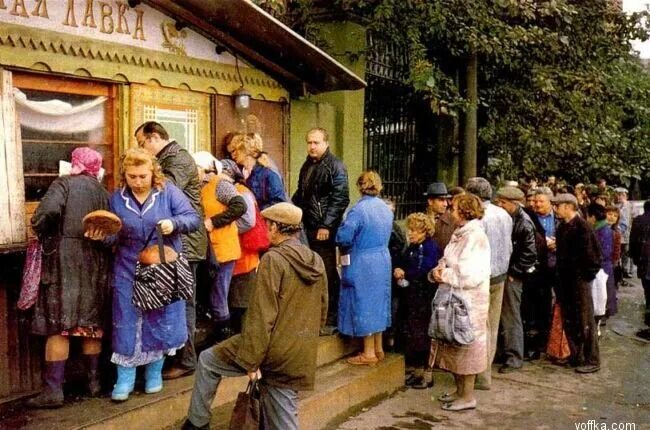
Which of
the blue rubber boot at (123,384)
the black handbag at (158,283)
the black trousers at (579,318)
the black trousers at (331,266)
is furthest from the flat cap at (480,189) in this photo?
the blue rubber boot at (123,384)

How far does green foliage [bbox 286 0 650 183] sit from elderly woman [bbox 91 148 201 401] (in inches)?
224

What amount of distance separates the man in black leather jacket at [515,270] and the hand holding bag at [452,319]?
1.61 meters

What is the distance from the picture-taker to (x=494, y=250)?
648cm

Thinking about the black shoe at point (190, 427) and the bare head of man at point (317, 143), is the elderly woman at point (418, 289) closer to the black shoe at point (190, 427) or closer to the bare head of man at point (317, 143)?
the bare head of man at point (317, 143)

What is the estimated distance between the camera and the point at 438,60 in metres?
10.7

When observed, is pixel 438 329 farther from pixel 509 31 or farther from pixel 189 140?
pixel 509 31

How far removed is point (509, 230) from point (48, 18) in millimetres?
4575

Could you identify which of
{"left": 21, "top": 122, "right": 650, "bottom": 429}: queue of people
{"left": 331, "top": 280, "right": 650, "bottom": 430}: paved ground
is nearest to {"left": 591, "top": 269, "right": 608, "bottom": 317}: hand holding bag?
{"left": 21, "top": 122, "right": 650, "bottom": 429}: queue of people

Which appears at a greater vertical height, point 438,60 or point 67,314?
point 438,60

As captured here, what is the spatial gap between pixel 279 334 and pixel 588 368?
482 centimetres

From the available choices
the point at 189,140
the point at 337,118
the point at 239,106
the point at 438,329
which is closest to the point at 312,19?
the point at 337,118

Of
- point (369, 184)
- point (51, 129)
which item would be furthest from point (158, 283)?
point (369, 184)

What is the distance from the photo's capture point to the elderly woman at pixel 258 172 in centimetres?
594

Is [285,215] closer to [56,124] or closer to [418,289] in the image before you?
[56,124]
